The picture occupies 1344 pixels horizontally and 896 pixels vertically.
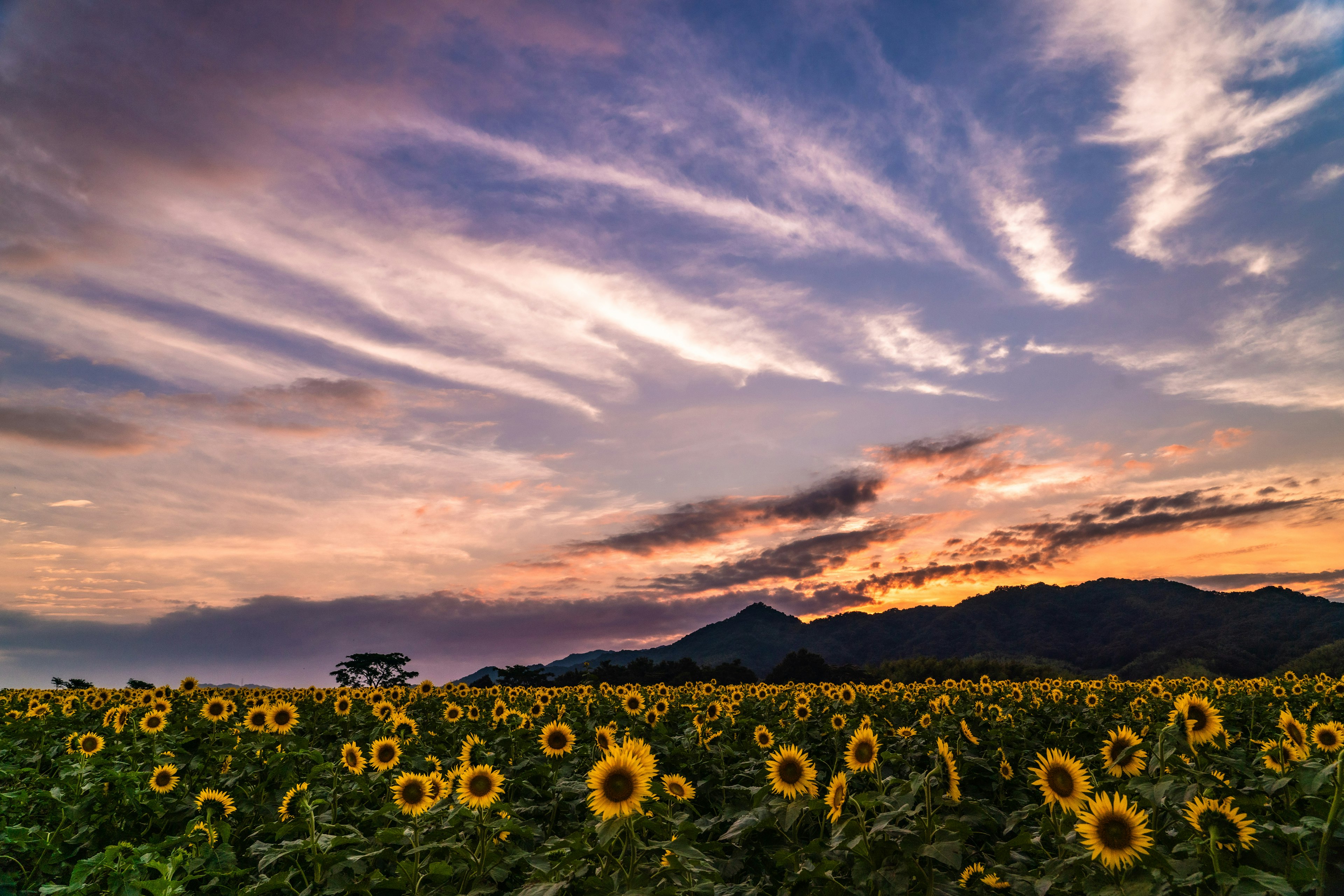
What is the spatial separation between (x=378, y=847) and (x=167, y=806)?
Result: 559cm

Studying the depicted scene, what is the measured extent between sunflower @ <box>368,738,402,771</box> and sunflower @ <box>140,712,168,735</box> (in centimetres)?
579

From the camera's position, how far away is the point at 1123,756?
554 cm

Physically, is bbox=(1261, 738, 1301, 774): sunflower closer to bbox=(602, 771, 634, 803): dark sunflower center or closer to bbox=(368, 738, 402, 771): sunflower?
bbox=(602, 771, 634, 803): dark sunflower center

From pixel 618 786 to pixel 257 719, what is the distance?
34.2 feet

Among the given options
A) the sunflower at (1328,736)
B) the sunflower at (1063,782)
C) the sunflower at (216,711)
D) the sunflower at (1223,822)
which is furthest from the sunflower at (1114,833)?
the sunflower at (216,711)

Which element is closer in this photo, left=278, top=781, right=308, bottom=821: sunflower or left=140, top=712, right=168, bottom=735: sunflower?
left=278, top=781, right=308, bottom=821: sunflower

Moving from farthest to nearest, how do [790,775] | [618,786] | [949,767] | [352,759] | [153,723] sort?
1. [153,723]
2. [352,759]
3. [790,775]
4. [949,767]
5. [618,786]

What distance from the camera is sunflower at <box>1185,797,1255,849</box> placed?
4566 millimetres

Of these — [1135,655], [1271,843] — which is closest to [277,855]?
[1271,843]

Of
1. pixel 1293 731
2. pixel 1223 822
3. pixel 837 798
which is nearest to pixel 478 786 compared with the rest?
pixel 837 798

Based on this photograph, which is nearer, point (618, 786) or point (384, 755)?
point (618, 786)

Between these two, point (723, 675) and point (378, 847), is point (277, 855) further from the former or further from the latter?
point (723, 675)

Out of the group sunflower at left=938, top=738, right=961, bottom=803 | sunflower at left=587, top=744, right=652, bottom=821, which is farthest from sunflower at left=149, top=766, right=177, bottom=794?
sunflower at left=938, top=738, right=961, bottom=803

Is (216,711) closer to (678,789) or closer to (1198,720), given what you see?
(678,789)
